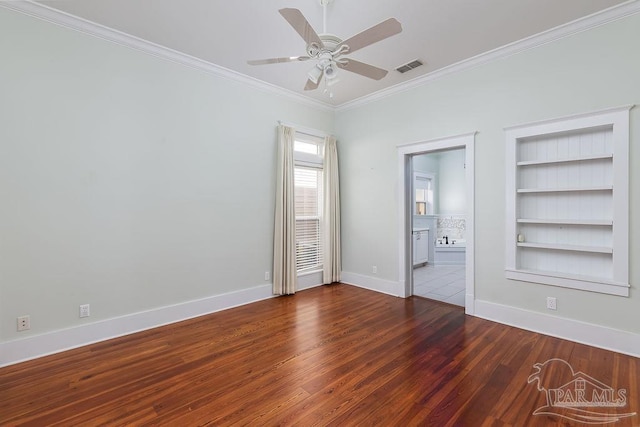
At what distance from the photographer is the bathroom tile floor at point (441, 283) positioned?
4618mm

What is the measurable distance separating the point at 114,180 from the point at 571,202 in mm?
5004

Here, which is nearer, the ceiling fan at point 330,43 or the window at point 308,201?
the ceiling fan at point 330,43

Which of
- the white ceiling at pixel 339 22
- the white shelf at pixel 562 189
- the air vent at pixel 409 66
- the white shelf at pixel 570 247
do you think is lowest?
the white shelf at pixel 570 247

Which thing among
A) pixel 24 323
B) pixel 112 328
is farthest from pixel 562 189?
pixel 24 323

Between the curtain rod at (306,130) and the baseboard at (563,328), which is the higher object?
the curtain rod at (306,130)

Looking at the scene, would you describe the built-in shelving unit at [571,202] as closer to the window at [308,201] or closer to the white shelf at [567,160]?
the white shelf at [567,160]

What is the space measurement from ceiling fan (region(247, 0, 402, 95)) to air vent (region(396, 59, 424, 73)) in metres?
1.43

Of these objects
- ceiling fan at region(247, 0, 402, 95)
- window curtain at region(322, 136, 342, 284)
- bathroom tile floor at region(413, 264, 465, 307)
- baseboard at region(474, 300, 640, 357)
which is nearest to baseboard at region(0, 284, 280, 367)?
window curtain at region(322, 136, 342, 284)

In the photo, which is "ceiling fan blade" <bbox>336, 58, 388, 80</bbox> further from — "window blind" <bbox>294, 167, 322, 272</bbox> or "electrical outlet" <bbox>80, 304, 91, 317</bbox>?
"electrical outlet" <bbox>80, 304, 91, 317</bbox>

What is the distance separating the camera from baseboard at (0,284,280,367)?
8.70ft

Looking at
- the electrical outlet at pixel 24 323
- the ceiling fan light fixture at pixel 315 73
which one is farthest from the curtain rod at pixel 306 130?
the electrical outlet at pixel 24 323

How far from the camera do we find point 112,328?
3115 mm

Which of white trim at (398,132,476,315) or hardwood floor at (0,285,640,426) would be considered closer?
hardwood floor at (0,285,640,426)

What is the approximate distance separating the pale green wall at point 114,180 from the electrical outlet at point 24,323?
0.03 metres
